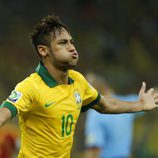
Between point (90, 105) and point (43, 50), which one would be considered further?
point (90, 105)

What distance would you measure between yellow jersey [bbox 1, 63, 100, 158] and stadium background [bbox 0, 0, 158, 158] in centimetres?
879

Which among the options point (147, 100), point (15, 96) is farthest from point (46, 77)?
point (147, 100)

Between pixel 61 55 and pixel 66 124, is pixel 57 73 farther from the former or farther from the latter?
pixel 66 124

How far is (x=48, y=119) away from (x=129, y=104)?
98 cm

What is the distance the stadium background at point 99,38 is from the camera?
637 inches

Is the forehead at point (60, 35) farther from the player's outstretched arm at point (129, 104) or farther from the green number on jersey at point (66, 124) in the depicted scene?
the player's outstretched arm at point (129, 104)

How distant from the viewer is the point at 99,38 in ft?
57.7

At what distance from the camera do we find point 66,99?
6406mm

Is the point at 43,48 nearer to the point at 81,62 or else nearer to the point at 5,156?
the point at 5,156

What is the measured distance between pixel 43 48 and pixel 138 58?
11.2 meters

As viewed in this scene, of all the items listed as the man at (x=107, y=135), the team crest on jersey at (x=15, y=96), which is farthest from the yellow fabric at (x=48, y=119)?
the man at (x=107, y=135)

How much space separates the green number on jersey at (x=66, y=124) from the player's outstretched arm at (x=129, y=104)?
56 cm

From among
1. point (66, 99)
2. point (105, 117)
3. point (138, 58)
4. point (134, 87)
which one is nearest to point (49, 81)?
point (66, 99)

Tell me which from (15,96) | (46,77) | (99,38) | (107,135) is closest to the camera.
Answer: (15,96)
